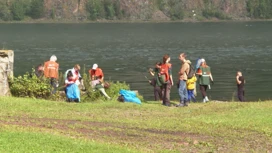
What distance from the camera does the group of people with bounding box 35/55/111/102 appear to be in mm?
22922

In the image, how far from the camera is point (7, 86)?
22.9 meters

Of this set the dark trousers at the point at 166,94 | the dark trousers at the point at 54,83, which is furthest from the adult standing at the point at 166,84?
the dark trousers at the point at 54,83

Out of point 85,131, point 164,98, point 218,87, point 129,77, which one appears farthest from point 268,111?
point 129,77

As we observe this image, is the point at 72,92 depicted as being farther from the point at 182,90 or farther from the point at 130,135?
the point at 130,135

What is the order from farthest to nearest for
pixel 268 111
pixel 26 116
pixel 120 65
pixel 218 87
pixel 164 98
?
1. pixel 120 65
2. pixel 218 87
3. pixel 164 98
4. pixel 268 111
5. pixel 26 116

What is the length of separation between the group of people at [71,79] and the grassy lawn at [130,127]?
5.91 ft

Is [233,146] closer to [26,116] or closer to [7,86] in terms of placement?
[26,116]

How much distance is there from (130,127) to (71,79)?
6759 millimetres

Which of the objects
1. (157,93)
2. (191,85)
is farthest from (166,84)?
(157,93)

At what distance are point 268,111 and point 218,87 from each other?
77.5ft

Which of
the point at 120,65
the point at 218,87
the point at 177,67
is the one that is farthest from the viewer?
the point at 120,65

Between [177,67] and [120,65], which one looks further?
[120,65]

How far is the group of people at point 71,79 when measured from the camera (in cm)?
2292

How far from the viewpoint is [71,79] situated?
76.1ft
